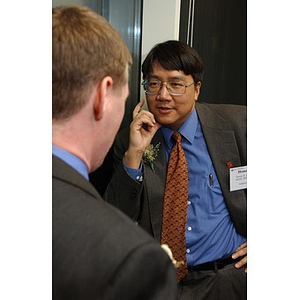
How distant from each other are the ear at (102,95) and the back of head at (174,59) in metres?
0.48

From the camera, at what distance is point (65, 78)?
0.57 metres

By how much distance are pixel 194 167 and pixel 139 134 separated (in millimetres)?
215

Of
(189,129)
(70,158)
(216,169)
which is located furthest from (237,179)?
(70,158)

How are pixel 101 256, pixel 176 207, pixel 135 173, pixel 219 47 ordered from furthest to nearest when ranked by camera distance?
pixel 219 47
pixel 176 207
pixel 135 173
pixel 101 256

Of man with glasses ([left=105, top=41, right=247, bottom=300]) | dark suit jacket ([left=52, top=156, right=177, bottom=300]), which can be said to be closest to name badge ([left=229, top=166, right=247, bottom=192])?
man with glasses ([left=105, top=41, right=247, bottom=300])

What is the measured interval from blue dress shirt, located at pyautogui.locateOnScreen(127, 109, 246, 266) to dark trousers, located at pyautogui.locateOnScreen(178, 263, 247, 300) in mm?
42

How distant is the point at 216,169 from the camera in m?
1.09

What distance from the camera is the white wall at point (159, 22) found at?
1.04 m

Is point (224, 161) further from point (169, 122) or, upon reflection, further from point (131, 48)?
point (131, 48)

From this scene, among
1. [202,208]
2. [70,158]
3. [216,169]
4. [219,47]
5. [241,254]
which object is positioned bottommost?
[241,254]

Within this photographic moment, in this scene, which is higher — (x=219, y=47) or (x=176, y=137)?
(x=219, y=47)

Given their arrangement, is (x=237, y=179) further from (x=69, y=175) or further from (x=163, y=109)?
(x=69, y=175)

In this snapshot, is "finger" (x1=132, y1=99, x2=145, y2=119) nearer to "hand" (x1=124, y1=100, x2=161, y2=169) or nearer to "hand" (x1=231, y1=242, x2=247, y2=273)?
"hand" (x1=124, y1=100, x2=161, y2=169)
